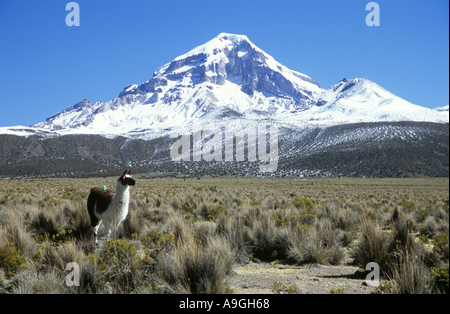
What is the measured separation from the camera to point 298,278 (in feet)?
15.4

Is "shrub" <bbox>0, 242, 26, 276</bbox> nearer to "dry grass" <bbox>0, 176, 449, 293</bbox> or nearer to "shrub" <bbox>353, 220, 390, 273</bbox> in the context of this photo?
"dry grass" <bbox>0, 176, 449, 293</bbox>

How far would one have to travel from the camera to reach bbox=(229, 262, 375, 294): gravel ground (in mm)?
4145

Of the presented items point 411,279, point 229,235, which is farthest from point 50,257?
point 411,279

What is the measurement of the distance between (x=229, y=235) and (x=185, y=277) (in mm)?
2639

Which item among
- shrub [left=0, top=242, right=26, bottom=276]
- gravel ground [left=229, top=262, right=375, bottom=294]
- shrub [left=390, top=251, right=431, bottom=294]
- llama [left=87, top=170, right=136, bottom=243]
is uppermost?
llama [left=87, top=170, right=136, bottom=243]

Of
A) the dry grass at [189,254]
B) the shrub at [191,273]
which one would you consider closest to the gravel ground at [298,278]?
the dry grass at [189,254]

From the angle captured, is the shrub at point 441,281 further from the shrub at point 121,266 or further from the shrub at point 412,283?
the shrub at point 121,266

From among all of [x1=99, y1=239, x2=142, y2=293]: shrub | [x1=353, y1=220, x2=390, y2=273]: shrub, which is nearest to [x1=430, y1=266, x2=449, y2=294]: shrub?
[x1=353, y1=220, x2=390, y2=273]: shrub

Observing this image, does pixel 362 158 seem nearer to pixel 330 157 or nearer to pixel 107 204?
pixel 330 157

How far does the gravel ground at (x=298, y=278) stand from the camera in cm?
414

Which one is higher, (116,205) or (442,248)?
(116,205)

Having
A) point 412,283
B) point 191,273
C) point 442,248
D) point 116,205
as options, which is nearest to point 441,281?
point 412,283

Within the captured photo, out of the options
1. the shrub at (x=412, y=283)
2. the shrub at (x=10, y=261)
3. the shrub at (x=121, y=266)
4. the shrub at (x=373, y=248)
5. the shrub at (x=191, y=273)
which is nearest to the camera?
the shrub at (x=412, y=283)

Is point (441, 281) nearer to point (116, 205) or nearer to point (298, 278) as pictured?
point (298, 278)
